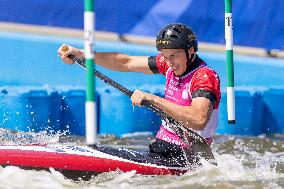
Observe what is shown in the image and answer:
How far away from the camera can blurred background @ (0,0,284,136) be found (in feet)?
32.0

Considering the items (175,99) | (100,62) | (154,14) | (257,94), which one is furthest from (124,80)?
(175,99)

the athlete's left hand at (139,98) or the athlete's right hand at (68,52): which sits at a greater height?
the athlete's right hand at (68,52)

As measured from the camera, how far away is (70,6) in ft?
36.0

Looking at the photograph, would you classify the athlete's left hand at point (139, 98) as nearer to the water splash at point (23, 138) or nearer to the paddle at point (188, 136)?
the paddle at point (188, 136)

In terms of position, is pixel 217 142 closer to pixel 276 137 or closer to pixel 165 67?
pixel 276 137

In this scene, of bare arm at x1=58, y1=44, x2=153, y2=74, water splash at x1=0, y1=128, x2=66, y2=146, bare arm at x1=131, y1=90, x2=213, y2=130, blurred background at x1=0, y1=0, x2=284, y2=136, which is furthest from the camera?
blurred background at x1=0, y1=0, x2=284, y2=136

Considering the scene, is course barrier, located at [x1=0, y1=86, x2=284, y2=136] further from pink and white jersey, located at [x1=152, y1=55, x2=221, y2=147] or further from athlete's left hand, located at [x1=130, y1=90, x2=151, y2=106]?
athlete's left hand, located at [x1=130, y1=90, x2=151, y2=106]

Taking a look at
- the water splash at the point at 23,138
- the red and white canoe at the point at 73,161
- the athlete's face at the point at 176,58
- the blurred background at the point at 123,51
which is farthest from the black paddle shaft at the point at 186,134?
the blurred background at the point at 123,51

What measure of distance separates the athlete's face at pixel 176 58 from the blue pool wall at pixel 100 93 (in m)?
2.80

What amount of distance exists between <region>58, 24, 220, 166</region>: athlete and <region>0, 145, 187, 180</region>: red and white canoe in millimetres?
91

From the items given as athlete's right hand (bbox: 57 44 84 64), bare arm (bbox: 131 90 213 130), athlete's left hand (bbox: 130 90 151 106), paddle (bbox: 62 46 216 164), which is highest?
athlete's right hand (bbox: 57 44 84 64)

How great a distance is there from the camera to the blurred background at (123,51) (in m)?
9.74

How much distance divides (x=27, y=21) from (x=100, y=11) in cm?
87

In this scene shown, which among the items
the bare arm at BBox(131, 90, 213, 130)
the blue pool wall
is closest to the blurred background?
the blue pool wall
